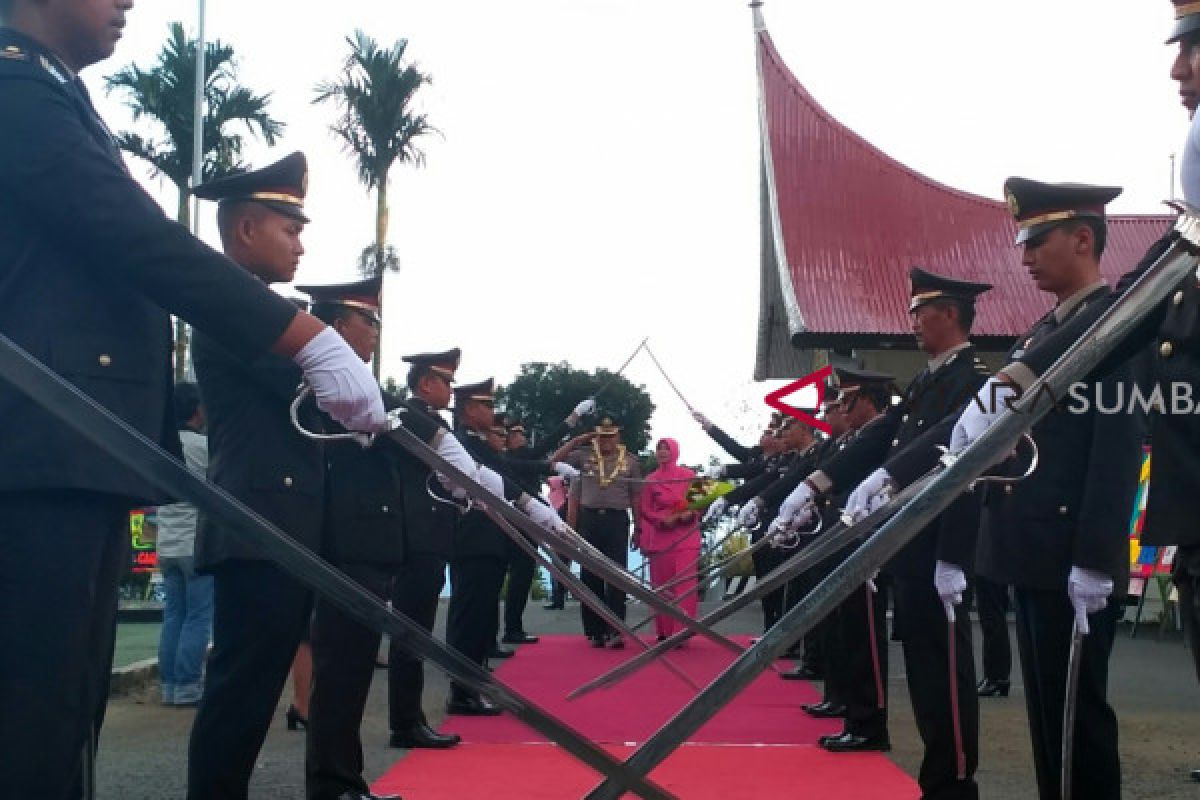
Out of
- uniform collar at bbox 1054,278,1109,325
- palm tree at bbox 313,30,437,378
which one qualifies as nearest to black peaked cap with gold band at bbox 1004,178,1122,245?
uniform collar at bbox 1054,278,1109,325

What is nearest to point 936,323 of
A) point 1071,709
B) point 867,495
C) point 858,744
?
point 867,495

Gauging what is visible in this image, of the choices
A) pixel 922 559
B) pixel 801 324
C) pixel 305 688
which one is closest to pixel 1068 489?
pixel 922 559

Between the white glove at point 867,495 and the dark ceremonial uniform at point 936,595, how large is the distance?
20cm

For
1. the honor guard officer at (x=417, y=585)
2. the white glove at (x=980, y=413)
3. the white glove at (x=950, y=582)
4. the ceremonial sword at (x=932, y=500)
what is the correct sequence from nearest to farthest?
the ceremonial sword at (x=932, y=500) → the white glove at (x=980, y=413) → the white glove at (x=950, y=582) → the honor guard officer at (x=417, y=585)

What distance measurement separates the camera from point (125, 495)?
7.82 feet

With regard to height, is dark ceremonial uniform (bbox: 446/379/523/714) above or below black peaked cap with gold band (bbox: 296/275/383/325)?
below

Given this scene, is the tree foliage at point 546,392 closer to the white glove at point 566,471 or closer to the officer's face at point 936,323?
the white glove at point 566,471

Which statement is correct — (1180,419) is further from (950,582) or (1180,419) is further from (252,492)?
(252,492)

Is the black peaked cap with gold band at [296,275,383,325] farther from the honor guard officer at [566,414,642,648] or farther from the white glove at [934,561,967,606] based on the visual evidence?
the honor guard officer at [566,414,642,648]

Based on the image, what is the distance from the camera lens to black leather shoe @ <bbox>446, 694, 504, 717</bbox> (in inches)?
303

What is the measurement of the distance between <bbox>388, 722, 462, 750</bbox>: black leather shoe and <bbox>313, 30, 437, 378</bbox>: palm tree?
2059cm

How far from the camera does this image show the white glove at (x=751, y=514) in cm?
950

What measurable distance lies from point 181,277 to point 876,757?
184 inches

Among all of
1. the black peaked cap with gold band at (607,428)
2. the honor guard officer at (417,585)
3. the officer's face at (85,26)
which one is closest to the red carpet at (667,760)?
the honor guard officer at (417,585)
